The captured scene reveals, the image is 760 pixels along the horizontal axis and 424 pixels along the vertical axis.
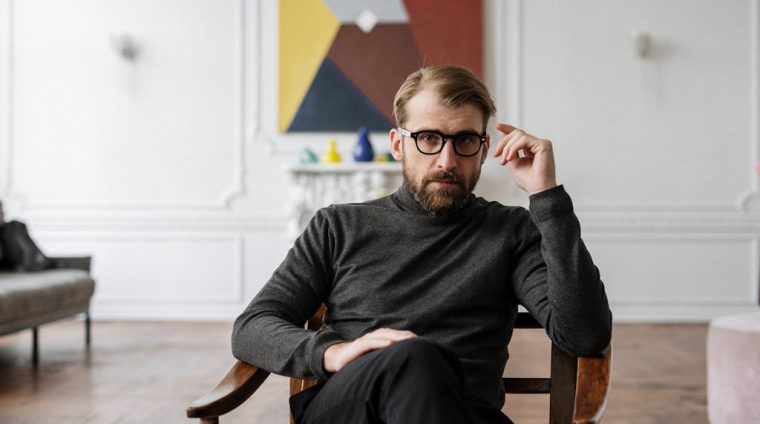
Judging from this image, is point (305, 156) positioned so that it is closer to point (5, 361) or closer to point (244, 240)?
point (244, 240)

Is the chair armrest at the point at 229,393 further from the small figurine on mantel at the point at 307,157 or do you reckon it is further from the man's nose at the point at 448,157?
the small figurine on mantel at the point at 307,157

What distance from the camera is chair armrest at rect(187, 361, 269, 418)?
993 mm

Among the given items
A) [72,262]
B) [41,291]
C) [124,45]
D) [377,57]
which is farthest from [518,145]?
[124,45]

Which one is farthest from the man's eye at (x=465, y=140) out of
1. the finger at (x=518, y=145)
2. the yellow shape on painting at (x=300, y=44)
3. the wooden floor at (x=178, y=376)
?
the yellow shape on painting at (x=300, y=44)

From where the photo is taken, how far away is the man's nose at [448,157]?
135 cm

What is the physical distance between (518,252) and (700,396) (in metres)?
2.06

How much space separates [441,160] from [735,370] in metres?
1.51

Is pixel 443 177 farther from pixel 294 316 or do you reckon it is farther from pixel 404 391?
pixel 404 391

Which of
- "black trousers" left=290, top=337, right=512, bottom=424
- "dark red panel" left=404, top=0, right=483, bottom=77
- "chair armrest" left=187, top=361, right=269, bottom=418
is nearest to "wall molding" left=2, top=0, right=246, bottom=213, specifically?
"dark red panel" left=404, top=0, right=483, bottom=77

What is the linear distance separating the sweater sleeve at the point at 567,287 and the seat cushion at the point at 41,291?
9.12 feet

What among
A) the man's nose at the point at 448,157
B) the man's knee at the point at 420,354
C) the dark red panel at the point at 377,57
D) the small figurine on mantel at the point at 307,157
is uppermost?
the dark red panel at the point at 377,57

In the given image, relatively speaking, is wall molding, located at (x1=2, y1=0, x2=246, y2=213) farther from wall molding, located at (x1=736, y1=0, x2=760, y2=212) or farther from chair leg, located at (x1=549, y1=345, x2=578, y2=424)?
chair leg, located at (x1=549, y1=345, x2=578, y2=424)

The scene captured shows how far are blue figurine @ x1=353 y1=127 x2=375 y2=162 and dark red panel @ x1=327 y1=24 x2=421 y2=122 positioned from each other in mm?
298

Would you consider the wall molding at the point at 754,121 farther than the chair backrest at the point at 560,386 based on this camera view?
Yes
